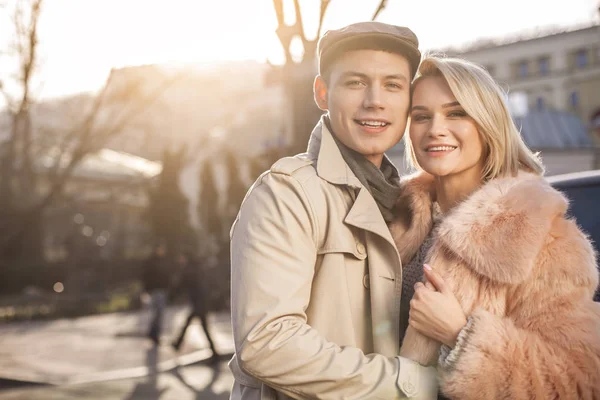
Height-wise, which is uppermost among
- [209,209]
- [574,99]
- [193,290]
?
[574,99]

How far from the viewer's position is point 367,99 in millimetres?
2703

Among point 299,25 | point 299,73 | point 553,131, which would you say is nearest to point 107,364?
point 299,73

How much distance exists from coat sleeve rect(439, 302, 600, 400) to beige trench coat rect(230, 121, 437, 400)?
0.19 m

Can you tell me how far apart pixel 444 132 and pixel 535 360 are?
37.3 inches

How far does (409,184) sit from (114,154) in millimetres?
41168

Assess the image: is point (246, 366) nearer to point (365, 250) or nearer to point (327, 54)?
point (365, 250)

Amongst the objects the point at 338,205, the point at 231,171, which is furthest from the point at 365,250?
the point at 231,171

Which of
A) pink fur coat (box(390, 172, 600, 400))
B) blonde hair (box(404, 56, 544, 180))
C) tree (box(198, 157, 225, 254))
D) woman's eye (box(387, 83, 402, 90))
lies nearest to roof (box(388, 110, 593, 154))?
tree (box(198, 157, 225, 254))

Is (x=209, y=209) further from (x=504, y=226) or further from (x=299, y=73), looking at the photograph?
(x=504, y=226)

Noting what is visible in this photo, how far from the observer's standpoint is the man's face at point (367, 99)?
2705 mm

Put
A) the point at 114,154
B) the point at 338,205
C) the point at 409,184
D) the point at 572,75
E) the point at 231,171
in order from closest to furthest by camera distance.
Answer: the point at 338,205 < the point at 409,184 < the point at 231,171 < the point at 114,154 < the point at 572,75

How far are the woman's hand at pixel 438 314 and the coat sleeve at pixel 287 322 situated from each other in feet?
0.43

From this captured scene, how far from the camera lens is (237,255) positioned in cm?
240

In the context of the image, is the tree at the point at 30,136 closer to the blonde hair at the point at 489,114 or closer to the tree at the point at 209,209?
the tree at the point at 209,209
